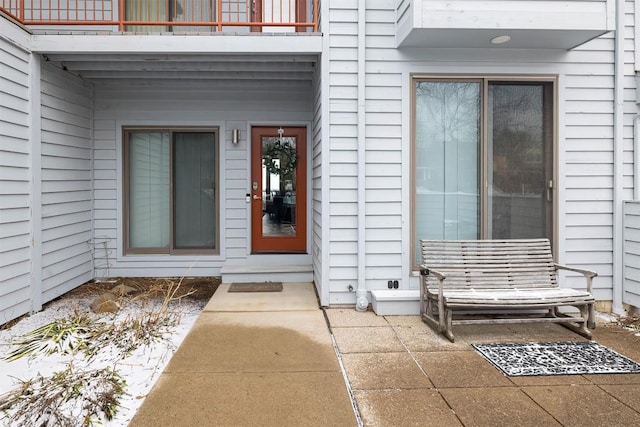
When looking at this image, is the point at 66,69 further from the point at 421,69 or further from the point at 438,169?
the point at 438,169

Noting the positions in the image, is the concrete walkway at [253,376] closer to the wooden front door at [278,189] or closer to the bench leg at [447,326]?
the bench leg at [447,326]

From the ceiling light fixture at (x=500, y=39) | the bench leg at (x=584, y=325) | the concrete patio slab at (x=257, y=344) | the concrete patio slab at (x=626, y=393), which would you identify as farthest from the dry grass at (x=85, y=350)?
the ceiling light fixture at (x=500, y=39)

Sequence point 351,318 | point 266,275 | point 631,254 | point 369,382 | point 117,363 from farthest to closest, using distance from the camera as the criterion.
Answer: point 266,275
point 631,254
point 351,318
point 117,363
point 369,382

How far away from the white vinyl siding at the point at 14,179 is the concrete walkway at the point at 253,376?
179cm

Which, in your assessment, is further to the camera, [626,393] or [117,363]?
[117,363]

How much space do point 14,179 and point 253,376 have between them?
3102mm

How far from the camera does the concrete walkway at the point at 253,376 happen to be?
2488 millimetres

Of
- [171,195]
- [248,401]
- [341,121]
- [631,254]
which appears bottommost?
[248,401]

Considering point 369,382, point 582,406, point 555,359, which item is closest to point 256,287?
point 369,382

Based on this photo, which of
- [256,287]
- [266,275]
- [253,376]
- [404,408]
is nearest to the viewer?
[404,408]

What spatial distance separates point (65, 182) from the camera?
17.4 feet

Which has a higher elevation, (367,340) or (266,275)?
(266,275)

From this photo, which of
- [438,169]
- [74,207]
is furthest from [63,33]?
[438,169]

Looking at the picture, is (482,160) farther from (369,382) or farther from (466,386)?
(369,382)
